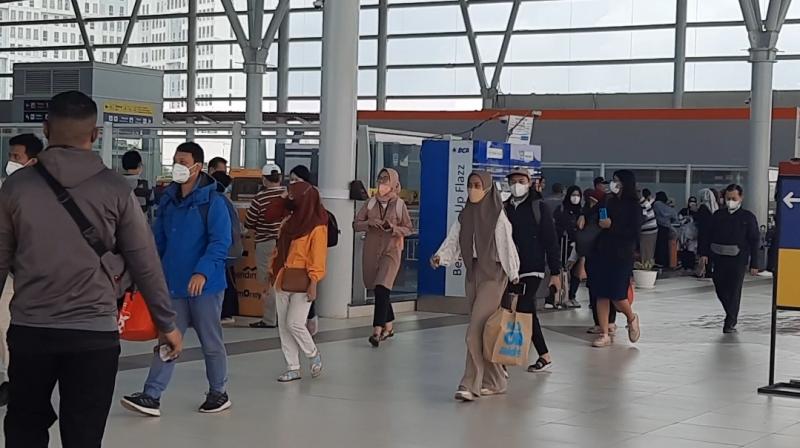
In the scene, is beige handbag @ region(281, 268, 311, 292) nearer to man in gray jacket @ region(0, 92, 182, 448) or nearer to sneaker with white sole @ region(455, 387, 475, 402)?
sneaker with white sole @ region(455, 387, 475, 402)

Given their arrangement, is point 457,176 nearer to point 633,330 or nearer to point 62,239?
point 633,330

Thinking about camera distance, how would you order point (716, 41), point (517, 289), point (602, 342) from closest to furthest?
point (517, 289), point (602, 342), point (716, 41)

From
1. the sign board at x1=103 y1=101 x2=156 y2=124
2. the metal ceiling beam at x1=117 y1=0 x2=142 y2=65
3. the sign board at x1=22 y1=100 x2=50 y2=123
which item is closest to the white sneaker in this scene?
the sign board at x1=103 y1=101 x2=156 y2=124

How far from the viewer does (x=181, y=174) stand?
7.01 m

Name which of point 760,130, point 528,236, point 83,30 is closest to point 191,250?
point 528,236

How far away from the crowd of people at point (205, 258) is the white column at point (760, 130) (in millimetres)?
8329

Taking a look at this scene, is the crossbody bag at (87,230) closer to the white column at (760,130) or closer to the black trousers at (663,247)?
the black trousers at (663,247)

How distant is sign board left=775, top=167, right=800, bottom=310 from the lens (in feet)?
27.9

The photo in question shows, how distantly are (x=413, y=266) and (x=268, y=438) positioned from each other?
7464mm

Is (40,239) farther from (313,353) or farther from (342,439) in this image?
(313,353)

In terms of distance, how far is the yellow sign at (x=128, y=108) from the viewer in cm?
1844

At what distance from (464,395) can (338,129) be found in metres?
5.18

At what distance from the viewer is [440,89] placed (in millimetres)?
33875

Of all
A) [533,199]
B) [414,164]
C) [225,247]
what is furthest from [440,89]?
[225,247]
